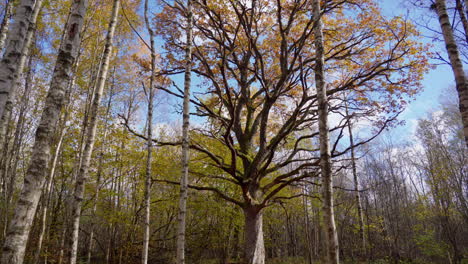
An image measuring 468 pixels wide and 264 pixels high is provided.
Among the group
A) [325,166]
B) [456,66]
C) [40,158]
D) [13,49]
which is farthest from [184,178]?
[456,66]

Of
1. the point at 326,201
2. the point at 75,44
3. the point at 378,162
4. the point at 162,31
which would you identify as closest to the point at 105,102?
the point at 162,31

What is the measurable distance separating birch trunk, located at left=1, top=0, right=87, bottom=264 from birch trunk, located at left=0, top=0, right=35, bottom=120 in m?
0.64

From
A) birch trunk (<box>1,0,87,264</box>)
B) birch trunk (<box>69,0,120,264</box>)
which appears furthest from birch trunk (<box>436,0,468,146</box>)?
birch trunk (<box>69,0,120,264</box>)

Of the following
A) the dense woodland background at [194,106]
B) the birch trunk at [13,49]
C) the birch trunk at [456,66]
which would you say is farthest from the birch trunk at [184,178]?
the birch trunk at [456,66]

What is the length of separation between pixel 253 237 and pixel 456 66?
6244mm

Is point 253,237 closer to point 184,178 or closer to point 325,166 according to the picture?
point 184,178

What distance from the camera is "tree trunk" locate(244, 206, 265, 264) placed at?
710 cm

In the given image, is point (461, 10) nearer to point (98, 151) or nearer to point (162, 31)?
point (162, 31)

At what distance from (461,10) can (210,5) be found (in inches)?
255

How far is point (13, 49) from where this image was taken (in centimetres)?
303

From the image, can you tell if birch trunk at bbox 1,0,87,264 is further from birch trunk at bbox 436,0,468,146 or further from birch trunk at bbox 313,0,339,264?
birch trunk at bbox 436,0,468,146

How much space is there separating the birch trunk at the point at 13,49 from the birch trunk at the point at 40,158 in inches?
25.0

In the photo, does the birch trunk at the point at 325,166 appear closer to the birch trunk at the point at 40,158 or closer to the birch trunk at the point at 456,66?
the birch trunk at the point at 456,66

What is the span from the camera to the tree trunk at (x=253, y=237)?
23.3 feet
